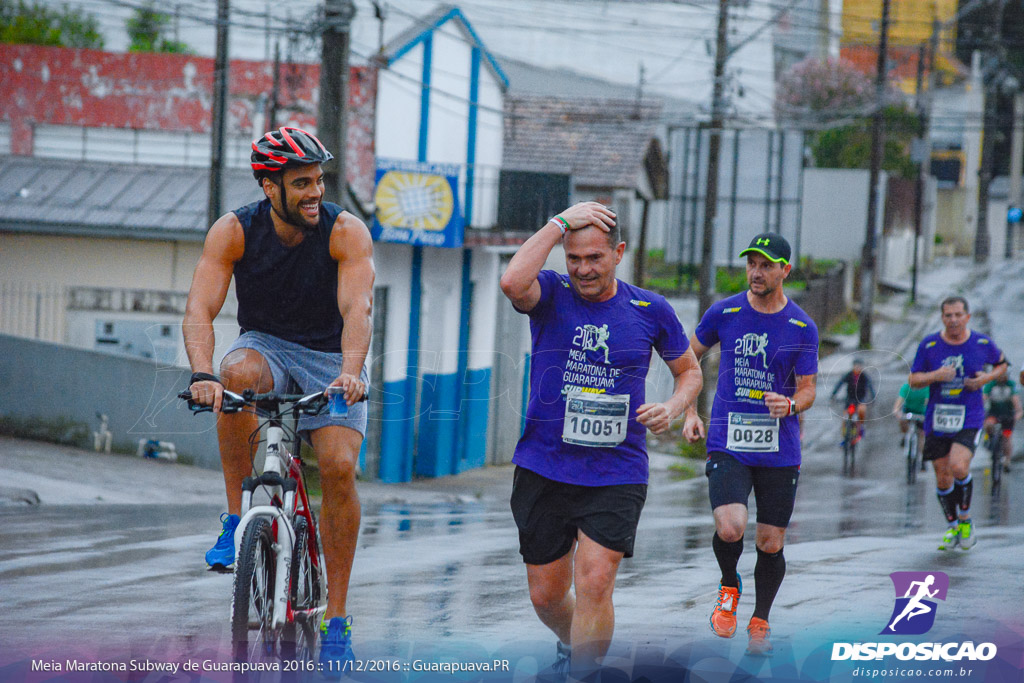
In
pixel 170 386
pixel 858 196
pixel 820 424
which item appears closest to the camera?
pixel 170 386

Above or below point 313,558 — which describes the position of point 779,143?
above

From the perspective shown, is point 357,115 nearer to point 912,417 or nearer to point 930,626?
point 912,417

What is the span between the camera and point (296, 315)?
5289mm

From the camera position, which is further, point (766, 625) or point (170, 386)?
point (170, 386)

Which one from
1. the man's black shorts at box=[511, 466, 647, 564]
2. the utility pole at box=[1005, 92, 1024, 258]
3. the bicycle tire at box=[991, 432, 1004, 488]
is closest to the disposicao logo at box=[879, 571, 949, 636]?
the man's black shorts at box=[511, 466, 647, 564]

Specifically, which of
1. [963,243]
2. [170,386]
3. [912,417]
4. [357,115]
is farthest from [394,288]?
[963,243]

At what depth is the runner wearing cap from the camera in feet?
20.8

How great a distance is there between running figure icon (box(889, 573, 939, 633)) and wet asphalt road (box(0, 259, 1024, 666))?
1.57 ft

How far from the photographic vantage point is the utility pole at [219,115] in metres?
14.3

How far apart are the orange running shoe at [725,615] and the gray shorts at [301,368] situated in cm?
211

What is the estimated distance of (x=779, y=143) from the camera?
129 ft

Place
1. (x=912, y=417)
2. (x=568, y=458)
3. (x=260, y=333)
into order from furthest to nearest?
(x=912, y=417), (x=260, y=333), (x=568, y=458)

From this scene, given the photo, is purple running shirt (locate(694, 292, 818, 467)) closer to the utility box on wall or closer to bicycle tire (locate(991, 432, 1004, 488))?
bicycle tire (locate(991, 432, 1004, 488))

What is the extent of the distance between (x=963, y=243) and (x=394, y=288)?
47.2m
